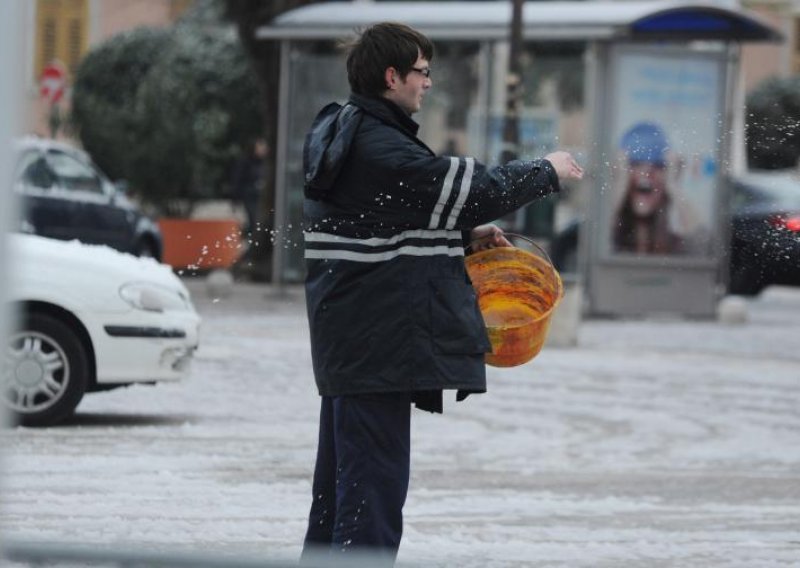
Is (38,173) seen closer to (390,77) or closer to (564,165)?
(390,77)

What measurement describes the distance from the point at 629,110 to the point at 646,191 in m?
0.91

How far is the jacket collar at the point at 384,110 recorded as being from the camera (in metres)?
5.52

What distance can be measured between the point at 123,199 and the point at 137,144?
498 cm

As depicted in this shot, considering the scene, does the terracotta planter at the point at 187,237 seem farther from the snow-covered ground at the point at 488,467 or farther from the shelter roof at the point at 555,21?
the snow-covered ground at the point at 488,467

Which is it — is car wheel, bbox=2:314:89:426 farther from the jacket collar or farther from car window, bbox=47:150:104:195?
car window, bbox=47:150:104:195

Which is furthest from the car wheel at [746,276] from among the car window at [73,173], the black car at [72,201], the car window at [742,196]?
the car window at [73,173]

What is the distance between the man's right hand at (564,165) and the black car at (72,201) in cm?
1759

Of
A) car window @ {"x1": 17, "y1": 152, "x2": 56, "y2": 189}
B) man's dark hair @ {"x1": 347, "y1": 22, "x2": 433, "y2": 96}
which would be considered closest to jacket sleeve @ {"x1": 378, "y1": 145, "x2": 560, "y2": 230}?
man's dark hair @ {"x1": 347, "y1": 22, "x2": 433, "y2": 96}

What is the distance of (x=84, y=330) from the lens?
11.4 m

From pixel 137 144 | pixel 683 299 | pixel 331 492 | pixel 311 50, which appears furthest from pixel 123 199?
pixel 331 492

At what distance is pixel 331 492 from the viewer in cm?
580

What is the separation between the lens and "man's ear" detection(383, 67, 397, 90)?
5.54 m

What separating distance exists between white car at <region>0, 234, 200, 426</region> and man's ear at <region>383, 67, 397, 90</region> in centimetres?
584

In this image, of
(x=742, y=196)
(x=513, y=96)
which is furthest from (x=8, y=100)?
(x=742, y=196)
